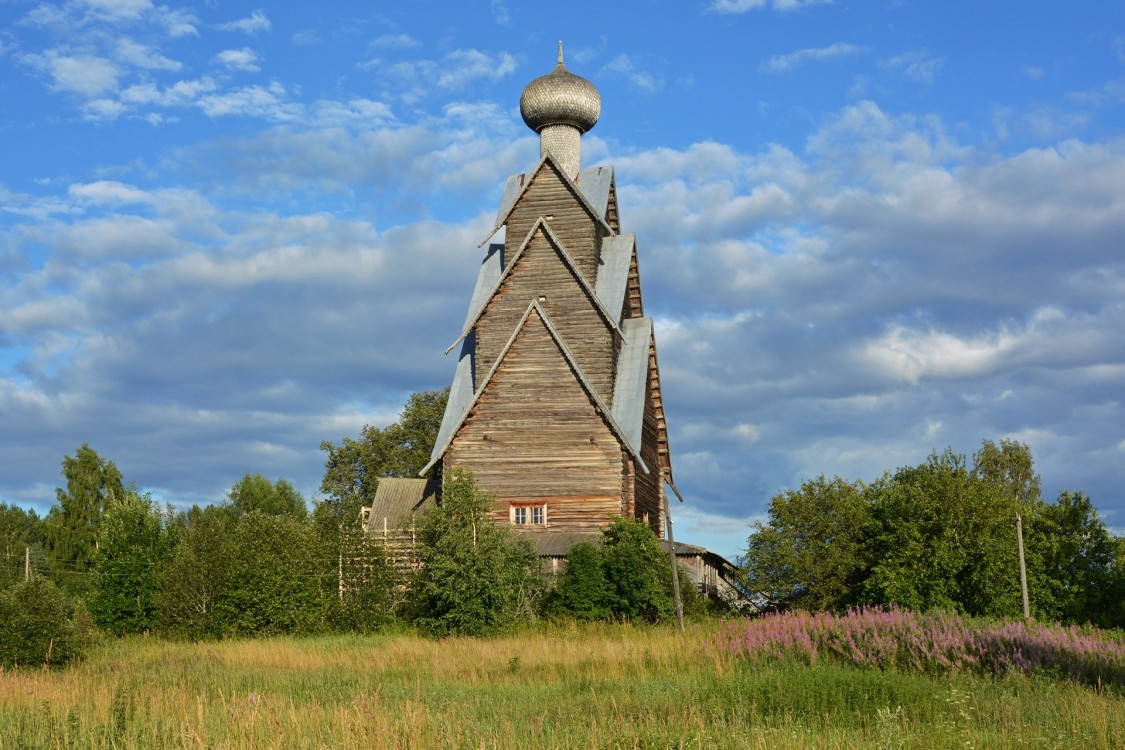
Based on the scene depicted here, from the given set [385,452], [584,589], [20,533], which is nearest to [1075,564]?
[584,589]

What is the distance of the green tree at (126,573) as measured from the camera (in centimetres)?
3241

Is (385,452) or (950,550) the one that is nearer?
(950,550)

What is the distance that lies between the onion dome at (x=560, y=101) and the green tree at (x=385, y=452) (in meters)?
20.8

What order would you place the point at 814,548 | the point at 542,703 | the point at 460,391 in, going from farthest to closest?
the point at 460,391 < the point at 814,548 < the point at 542,703

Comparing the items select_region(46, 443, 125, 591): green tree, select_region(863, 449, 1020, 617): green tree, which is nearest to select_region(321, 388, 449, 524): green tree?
select_region(46, 443, 125, 591): green tree

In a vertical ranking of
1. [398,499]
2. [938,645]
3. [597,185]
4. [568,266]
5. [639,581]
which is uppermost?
[597,185]

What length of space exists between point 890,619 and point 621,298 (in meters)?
21.0

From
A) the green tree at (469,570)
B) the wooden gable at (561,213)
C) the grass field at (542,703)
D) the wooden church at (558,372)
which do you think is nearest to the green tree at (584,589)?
the green tree at (469,570)

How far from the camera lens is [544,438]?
3534cm

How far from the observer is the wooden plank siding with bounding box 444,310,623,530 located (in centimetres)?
3484

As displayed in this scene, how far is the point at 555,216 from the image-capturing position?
130ft

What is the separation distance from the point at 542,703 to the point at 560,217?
27387 mm

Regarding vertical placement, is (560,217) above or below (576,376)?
above

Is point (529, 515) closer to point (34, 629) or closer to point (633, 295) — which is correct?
point (633, 295)
